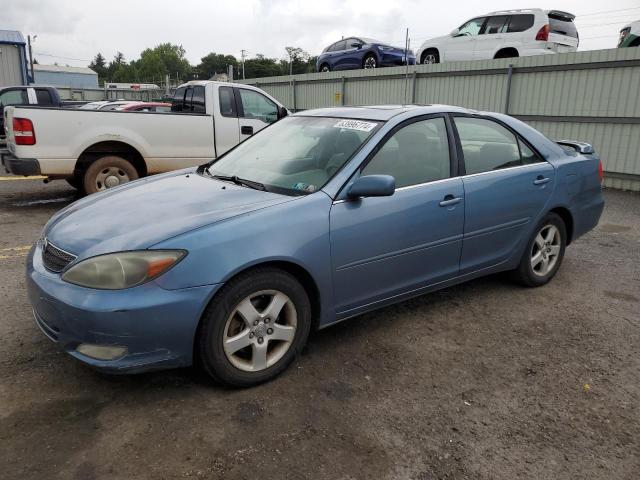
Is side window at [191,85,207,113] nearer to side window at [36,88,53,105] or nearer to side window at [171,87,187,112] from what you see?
side window at [171,87,187,112]

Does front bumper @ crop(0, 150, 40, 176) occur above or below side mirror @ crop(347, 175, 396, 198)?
below

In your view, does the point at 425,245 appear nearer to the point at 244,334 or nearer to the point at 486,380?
the point at 486,380

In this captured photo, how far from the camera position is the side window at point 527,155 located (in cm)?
419

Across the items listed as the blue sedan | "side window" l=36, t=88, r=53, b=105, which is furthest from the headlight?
"side window" l=36, t=88, r=53, b=105

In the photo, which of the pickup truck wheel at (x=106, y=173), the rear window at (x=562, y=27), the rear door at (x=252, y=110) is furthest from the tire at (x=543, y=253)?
the rear window at (x=562, y=27)

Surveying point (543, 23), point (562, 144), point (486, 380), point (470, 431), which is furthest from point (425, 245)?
point (543, 23)

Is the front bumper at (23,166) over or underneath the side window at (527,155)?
underneath

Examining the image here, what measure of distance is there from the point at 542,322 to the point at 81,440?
3.08 metres

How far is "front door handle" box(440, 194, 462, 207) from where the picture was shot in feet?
11.5

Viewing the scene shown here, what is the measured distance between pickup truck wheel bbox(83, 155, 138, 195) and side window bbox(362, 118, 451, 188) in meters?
5.09

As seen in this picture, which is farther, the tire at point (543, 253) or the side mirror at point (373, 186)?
the tire at point (543, 253)

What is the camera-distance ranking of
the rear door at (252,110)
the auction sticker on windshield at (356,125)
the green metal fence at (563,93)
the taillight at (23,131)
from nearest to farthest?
the auction sticker on windshield at (356,125), the taillight at (23,131), the rear door at (252,110), the green metal fence at (563,93)

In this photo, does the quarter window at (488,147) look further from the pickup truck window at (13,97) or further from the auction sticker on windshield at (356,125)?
the pickup truck window at (13,97)

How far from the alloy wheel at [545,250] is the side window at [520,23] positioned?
10279mm
